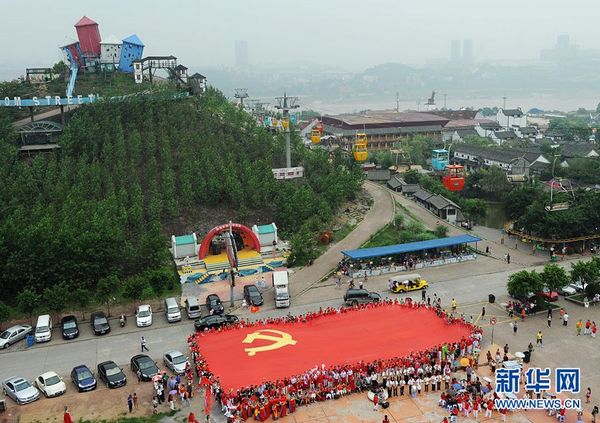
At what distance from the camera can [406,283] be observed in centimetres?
3366

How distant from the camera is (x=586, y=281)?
31188 millimetres

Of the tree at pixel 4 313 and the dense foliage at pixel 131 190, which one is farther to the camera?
the dense foliage at pixel 131 190

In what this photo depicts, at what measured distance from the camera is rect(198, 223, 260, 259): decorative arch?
3747 cm

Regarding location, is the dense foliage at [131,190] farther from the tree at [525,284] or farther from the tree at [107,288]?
the tree at [525,284]

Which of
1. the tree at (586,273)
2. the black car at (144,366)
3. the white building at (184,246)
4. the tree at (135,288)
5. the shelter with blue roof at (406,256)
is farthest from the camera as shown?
the white building at (184,246)

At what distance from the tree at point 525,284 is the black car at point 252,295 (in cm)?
1319

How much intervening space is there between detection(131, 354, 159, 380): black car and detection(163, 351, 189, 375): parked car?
58cm

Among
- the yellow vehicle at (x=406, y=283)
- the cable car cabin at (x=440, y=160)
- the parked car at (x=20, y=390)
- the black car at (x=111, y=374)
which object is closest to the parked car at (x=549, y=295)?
the yellow vehicle at (x=406, y=283)

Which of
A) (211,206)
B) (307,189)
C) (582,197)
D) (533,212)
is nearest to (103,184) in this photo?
(211,206)

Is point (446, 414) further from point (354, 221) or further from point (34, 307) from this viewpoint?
point (354, 221)

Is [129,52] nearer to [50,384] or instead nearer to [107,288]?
[107,288]

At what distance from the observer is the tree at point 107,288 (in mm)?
30859

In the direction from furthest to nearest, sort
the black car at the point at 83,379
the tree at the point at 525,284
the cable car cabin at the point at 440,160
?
the cable car cabin at the point at 440,160
the tree at the point at 525,284
the black car at the point at 83,379

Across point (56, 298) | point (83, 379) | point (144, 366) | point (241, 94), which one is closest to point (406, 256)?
point (144, 366)
